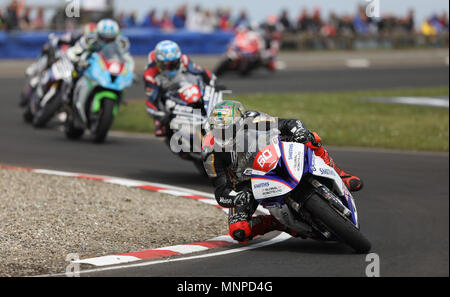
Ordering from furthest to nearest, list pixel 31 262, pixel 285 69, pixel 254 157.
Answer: pixel 285 69
pixel 254 157
pixel 31 262

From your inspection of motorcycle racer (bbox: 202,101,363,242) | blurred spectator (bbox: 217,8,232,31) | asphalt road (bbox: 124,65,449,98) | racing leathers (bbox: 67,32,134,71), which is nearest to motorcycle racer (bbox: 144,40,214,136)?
racing leathers (bbox: 67,32,134,71)

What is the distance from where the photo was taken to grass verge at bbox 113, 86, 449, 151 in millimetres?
16656

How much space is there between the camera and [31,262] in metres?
7.54

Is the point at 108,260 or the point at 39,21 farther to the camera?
the point at 39,21

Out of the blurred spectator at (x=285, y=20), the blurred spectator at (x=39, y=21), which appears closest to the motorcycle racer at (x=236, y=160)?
the blurred spectator at (x=39, y=21)

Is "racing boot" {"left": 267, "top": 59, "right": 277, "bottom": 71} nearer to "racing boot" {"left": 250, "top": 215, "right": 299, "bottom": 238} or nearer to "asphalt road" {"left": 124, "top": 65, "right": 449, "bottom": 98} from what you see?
"asphalt road" {"left": 124, "top": 65, "right": 449, "bottom": 98}

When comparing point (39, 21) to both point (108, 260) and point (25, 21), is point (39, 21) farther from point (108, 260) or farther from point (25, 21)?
point (108, 260)

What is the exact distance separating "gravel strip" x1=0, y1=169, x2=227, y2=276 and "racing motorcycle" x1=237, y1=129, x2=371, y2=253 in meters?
1.13

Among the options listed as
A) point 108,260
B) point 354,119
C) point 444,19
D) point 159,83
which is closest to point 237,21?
point 444,19

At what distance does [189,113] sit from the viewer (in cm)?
1228

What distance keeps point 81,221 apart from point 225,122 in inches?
70.5

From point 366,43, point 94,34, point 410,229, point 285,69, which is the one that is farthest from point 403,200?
point 366,43

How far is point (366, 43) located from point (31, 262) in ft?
118
